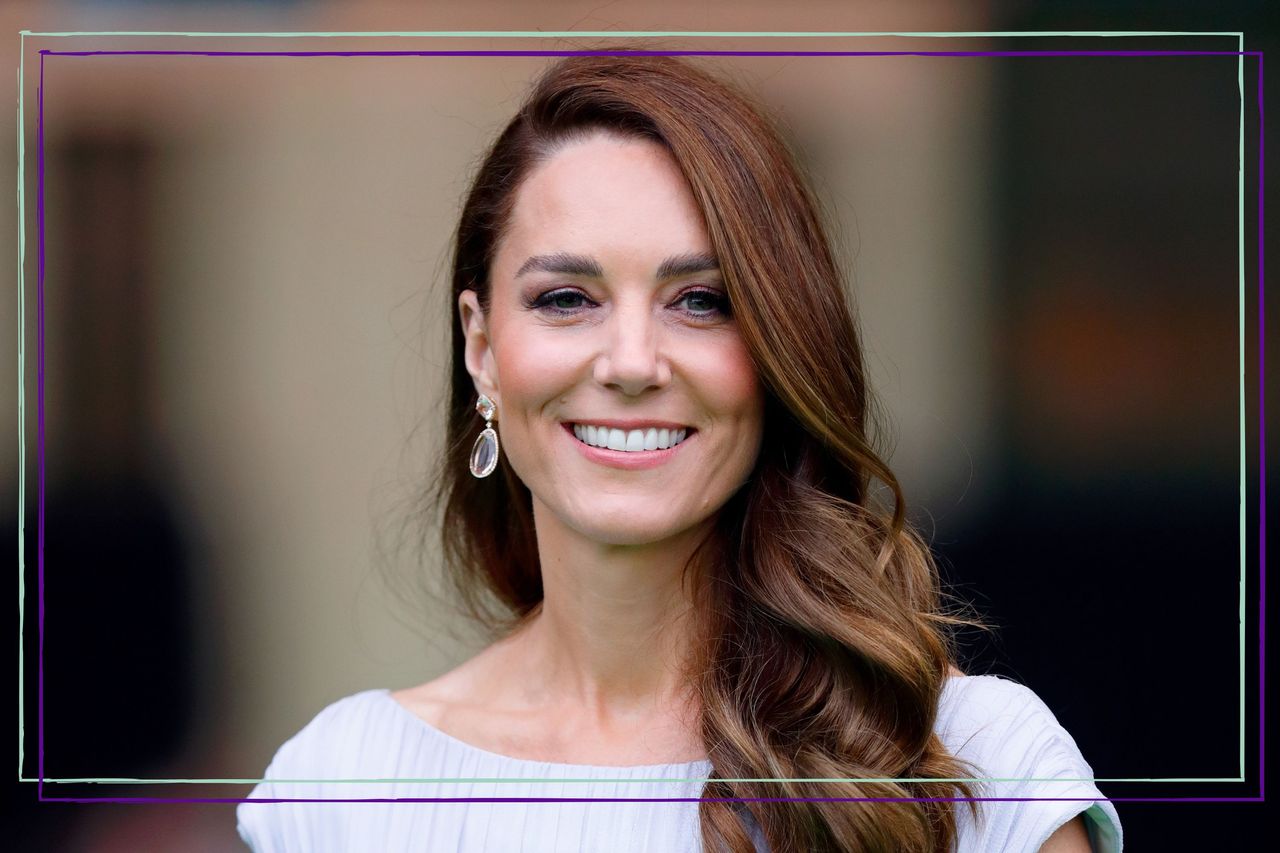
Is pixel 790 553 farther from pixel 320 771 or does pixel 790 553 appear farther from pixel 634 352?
pixel 320 771

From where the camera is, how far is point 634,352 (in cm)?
248

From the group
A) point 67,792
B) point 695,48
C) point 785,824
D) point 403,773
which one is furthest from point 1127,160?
point 67,792

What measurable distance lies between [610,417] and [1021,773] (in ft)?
3.14

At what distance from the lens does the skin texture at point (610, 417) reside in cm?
253

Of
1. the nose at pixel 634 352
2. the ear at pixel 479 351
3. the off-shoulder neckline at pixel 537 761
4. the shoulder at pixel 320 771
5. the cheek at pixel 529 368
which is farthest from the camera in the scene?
the shoulder at pixel 320 771

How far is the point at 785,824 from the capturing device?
2523 mm

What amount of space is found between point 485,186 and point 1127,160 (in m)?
1.39

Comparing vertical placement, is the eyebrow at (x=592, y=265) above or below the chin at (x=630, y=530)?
above

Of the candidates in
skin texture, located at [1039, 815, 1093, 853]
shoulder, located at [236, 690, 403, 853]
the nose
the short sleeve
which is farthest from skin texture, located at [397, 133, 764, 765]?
skin texture, located at [1039, 815, 1093, 853]

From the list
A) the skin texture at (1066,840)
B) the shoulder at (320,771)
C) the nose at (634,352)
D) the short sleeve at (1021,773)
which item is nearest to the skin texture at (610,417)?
the nose at (634,352)

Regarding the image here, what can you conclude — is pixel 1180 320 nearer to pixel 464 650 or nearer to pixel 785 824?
pixel 785 824

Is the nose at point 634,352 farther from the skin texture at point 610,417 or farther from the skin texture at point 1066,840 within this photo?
the skin texture at point 1066,840

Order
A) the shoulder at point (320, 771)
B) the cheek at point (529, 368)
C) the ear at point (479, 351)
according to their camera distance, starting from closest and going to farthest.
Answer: the cheek at point (529, 368) < the ear at point (479, 351) < the shoulder at point (320, 771)

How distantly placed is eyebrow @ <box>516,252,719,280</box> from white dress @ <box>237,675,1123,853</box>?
0.90 m
